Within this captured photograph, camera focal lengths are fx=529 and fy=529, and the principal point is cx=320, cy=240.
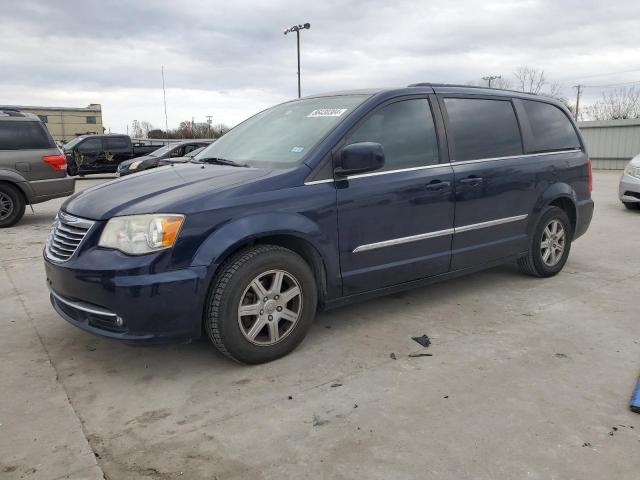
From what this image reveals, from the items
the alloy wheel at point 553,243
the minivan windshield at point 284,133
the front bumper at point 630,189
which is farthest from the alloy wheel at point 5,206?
the front bumper at point 630,189

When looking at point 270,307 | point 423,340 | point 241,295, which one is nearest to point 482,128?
point 423,340

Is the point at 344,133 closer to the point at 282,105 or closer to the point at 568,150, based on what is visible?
the point at 282,105

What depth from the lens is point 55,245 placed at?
3395 millimetres

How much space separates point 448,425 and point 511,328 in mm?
1550

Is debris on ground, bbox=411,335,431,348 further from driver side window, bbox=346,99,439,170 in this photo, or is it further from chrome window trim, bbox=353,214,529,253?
driver side window, bbox=346,99,439,170

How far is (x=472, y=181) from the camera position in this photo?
426 cm

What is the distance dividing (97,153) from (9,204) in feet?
40.4

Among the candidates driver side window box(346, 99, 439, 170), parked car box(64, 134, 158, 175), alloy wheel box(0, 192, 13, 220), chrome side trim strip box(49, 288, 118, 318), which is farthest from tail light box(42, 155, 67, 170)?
parked car box(64, 134, 158, 175)

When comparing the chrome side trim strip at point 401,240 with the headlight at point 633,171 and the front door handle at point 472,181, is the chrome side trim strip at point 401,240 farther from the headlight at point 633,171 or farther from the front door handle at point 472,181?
the headlight at point 633,171

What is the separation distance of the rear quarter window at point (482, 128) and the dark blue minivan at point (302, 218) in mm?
14

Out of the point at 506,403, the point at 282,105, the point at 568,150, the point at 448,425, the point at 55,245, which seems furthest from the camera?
the point at 568,150

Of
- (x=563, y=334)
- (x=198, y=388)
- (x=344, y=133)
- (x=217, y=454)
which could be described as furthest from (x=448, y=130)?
(x=217, y=454)

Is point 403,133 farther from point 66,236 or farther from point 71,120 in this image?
point 71,120

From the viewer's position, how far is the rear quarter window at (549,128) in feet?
16.4
